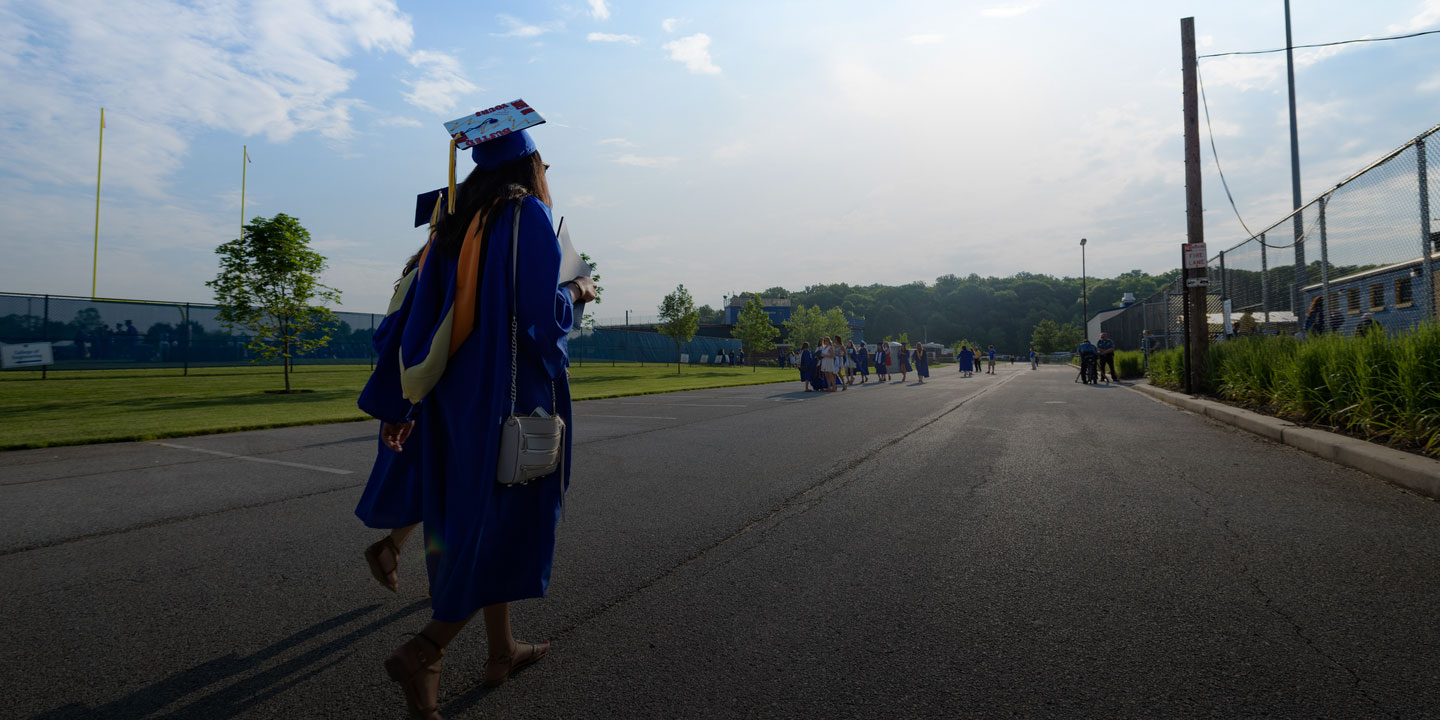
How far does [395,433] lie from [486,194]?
0.91 m

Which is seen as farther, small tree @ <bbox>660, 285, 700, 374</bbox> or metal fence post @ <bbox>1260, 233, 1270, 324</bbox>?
small tree @ <bbox>660, 285, 700, 374</bbox>

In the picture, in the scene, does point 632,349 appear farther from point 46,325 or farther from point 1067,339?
point 1067,339

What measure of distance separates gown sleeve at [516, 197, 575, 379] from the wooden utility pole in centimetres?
1373

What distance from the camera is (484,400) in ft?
7.05

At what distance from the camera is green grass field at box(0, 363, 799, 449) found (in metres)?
9.11

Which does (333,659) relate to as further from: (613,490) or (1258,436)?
(1258,436)

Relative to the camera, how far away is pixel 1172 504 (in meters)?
4.67

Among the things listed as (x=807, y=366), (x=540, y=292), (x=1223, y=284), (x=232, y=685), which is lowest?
(x=232, y=685)

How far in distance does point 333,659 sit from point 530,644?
0.69m

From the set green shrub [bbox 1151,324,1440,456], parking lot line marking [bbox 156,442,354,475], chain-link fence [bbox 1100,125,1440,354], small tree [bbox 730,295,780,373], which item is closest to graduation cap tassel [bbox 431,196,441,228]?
parking lot line marking [bbox 156,442,354,475]

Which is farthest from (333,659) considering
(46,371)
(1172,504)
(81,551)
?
(46,371)

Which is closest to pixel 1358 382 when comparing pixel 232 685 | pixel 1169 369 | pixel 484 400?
pixel 484 400

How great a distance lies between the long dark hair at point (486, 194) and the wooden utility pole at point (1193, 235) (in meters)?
13.6

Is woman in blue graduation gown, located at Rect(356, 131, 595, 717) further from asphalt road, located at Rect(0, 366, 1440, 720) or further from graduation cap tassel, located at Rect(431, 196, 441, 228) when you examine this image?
asphalt road, located at Rect(0, 366, 1440, 720)
